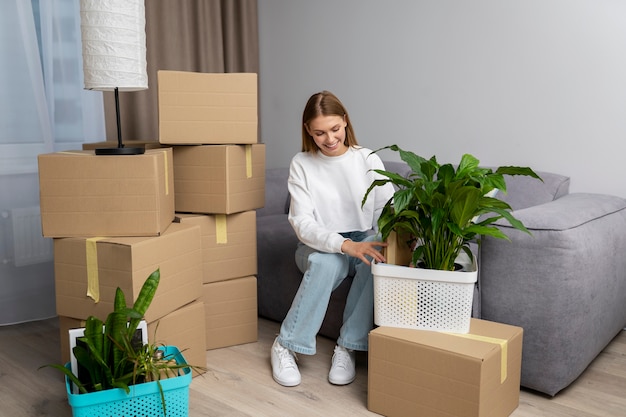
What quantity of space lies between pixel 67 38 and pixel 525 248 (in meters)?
2.09

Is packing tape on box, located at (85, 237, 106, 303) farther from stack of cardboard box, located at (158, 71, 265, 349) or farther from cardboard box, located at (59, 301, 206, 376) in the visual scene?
stack of cardboard box, located at (158, 71, 265, 349)

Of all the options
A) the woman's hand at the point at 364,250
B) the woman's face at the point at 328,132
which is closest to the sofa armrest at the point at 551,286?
the woman's hand at the point at 364,250

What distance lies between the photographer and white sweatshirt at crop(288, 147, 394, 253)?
2.04 metres

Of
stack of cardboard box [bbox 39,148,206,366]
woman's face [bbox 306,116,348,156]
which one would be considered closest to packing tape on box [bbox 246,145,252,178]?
woman's face [bbox 306,116,348,156]

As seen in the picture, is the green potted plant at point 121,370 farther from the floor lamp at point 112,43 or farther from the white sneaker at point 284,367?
the floor lamp at point 112,43

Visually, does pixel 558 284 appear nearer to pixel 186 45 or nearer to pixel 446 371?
pixel 446 371

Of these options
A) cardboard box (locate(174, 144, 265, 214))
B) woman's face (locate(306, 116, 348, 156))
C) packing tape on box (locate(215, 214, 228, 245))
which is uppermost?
woman's face (locate(306, 116, 348, 156))

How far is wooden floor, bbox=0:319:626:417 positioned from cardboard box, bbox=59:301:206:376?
3.2 inches

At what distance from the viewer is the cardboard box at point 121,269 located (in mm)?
1744

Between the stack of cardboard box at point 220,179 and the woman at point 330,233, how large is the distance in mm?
223

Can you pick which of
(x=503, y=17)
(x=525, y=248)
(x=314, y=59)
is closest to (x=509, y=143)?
(x=503, y=17)

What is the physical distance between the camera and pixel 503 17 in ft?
8.25

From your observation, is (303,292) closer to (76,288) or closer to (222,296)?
(222,296)

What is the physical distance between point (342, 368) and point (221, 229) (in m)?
0.65
